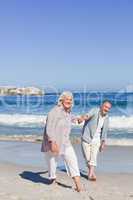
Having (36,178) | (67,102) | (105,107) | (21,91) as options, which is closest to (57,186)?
(36,178)

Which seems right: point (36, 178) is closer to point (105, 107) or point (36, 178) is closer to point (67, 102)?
point (105, 107)

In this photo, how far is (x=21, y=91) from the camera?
84.7 m

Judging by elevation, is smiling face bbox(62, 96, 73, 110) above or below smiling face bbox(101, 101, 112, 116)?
above

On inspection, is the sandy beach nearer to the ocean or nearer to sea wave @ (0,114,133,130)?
the ocean

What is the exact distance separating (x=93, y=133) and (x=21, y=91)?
76.1 meters

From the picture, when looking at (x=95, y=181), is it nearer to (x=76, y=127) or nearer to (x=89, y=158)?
(x=89, y=158)

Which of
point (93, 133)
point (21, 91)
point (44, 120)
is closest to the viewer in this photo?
point (93, 133)

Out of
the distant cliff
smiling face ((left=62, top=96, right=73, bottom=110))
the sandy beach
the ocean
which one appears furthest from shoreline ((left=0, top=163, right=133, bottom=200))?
the distant cliff

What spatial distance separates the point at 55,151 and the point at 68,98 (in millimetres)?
855

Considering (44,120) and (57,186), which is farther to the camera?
(44,120)

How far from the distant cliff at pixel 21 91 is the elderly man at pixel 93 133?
227 feet

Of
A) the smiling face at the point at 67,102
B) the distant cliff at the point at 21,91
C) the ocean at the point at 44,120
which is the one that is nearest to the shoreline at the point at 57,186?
the smiling face at the point at 67,102

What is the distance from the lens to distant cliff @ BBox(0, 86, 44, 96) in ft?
260

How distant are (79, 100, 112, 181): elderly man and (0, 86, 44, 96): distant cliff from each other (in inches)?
2723
